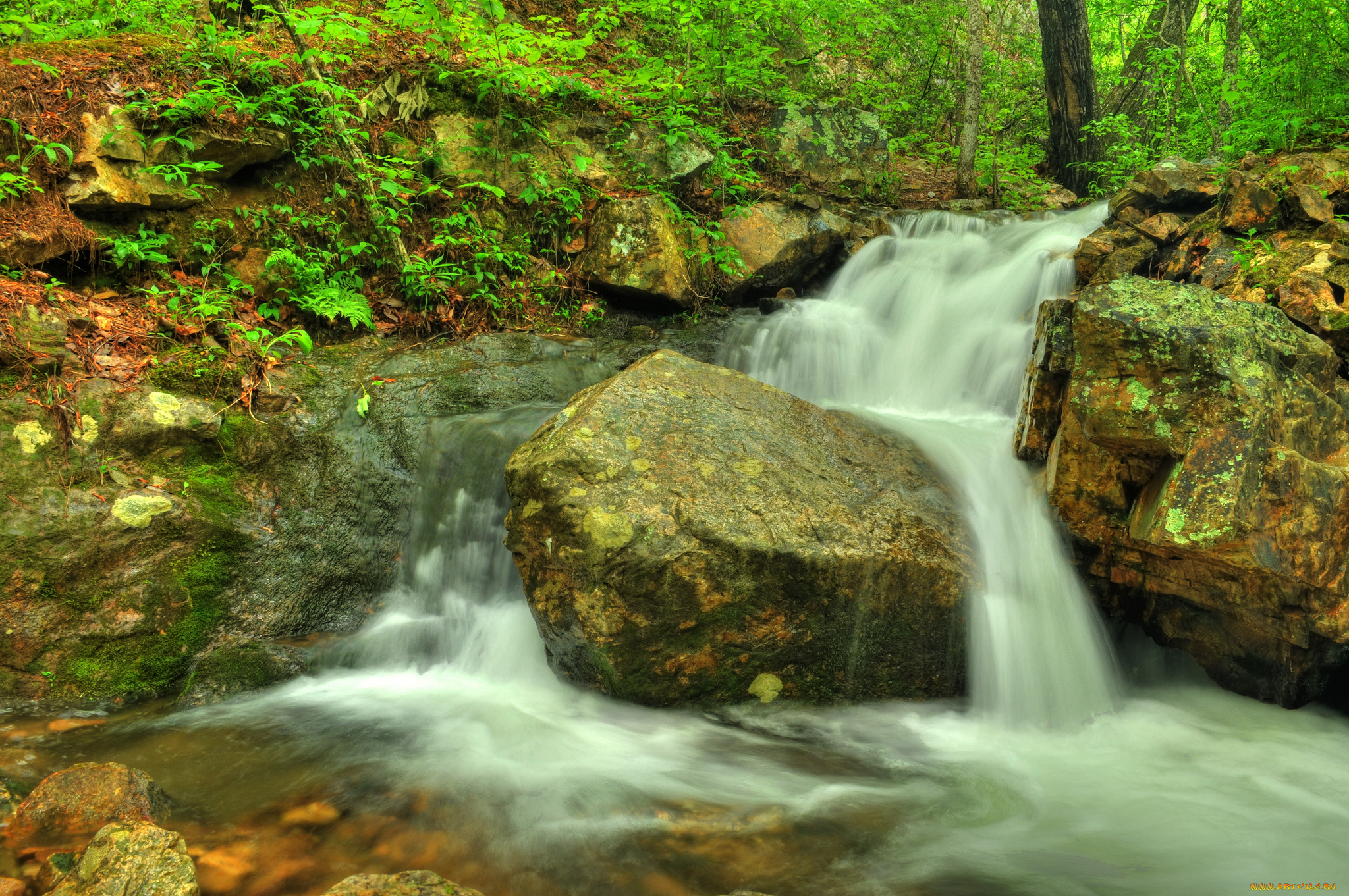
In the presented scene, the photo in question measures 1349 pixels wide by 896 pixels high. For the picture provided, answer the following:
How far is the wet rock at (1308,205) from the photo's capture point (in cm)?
463

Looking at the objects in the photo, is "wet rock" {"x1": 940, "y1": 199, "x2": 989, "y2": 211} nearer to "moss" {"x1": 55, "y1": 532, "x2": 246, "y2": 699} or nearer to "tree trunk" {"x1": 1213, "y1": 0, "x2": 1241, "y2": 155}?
"tree trunk" {"x1": 1213, "y1": 0, "x2": 1241, "y2": 155}

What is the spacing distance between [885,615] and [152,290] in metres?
5.01

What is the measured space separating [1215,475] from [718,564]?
2249 millimetres

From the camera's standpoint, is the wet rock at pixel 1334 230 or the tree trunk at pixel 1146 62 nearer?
the wet rock at pixel 1334 230

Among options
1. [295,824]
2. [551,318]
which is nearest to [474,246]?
[551,318]

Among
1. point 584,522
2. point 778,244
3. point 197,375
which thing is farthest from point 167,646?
point 778,244

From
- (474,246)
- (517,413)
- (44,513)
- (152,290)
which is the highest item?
(474,246)

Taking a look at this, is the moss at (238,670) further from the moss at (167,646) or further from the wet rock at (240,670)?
the moss at (167,646)

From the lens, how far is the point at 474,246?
20.7ft

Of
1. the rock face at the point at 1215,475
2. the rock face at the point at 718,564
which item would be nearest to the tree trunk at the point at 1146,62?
the rock face at the point at 1215,475

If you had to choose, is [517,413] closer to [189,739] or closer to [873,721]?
[189,739]

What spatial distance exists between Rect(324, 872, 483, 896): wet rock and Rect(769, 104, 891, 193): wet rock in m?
8.14

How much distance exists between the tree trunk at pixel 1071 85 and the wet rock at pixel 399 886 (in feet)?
34.6

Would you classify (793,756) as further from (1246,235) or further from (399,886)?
(1246,235)
